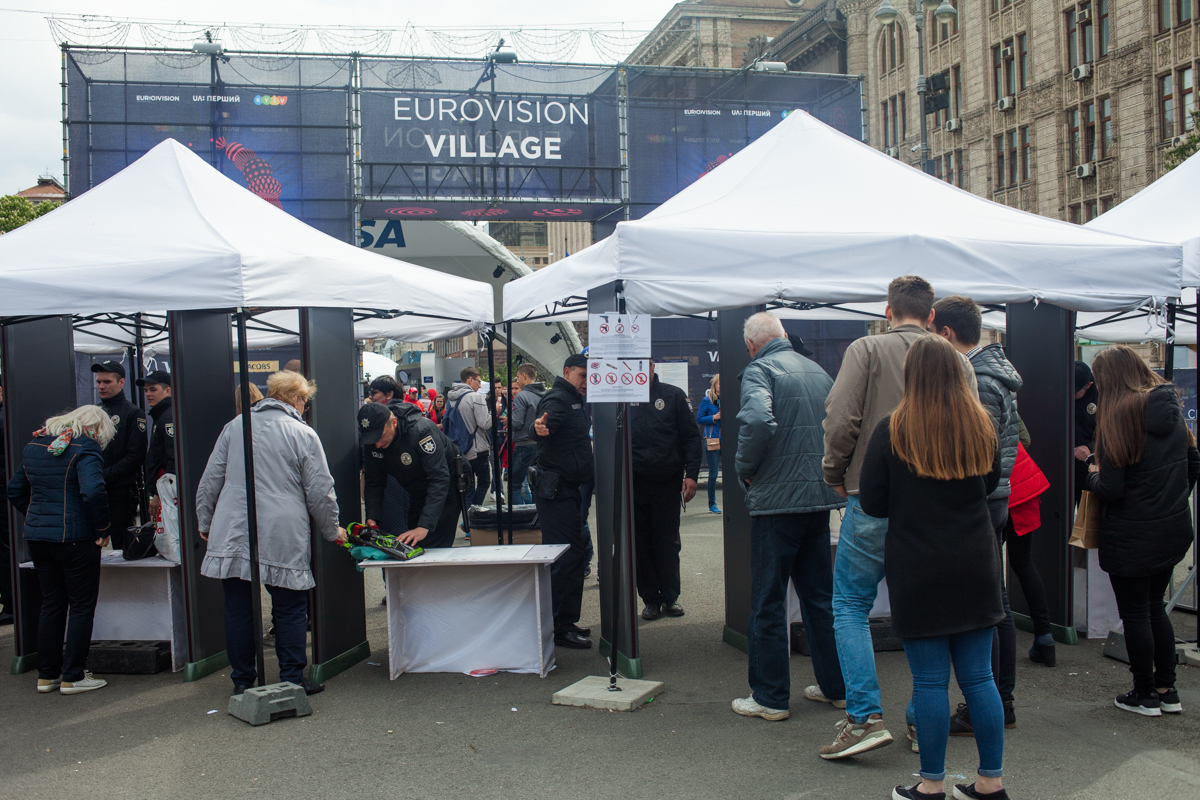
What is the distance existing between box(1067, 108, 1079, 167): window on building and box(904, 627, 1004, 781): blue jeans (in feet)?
112

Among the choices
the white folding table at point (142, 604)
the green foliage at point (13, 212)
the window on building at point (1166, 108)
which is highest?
the window on building at point (1166, 108)

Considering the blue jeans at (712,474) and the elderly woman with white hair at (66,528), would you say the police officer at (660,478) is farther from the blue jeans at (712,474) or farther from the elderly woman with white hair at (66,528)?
the blue jeans at (712,474)

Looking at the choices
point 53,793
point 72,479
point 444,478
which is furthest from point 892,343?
point 72,479

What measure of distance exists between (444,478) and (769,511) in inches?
87.4

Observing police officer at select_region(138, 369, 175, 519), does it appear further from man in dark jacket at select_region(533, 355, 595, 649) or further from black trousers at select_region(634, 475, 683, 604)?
black trousers at select_region(634, 475, 683, 604)

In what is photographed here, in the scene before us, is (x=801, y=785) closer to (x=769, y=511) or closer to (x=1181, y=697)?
(x=769, y=511)

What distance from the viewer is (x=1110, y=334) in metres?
9.08

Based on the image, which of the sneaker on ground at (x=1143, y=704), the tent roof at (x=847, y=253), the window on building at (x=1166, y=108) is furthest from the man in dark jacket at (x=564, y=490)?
the window on building at (x=1166, y=108)

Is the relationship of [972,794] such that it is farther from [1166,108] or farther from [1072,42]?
[1072,42]

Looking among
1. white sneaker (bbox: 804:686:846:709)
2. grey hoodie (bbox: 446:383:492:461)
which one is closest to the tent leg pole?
white sneaker (bbox: 804:686:846:709)

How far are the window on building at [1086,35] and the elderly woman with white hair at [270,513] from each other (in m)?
33.9

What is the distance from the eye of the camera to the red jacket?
17.1 ft

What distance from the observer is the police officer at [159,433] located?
607cm

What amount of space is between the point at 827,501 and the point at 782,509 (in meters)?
0.21
